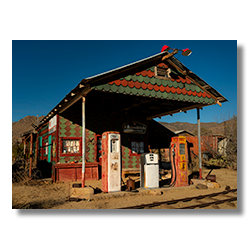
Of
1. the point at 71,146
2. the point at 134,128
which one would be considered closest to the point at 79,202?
the point at 71,146

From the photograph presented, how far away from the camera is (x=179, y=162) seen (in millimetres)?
10469

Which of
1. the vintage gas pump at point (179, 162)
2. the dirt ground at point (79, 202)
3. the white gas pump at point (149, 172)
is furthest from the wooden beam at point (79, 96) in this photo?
the vintage gas pump at point (179, 162)

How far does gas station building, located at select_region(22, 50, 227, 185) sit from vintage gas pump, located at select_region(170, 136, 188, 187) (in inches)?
83.6

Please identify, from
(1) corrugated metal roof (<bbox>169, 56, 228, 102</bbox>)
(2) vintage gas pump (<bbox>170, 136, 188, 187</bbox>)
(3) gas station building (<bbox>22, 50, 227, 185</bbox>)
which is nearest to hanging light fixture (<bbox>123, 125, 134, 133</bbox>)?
(3) gas station building (<bbox>22, 50, 227, 185</bbox>)

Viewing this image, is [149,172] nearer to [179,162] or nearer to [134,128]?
[179,162]

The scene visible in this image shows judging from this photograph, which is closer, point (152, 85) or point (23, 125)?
point (152, 85)

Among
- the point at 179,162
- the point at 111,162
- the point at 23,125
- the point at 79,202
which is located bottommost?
the point at 79,202

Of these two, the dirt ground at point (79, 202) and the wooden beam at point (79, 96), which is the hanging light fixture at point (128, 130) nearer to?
the wooden beam at point (79, 96)

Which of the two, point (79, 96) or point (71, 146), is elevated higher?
point (79, 96)

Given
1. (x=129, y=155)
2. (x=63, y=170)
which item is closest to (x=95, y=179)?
(x=63, y=170)

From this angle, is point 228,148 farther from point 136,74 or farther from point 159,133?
point 136,74

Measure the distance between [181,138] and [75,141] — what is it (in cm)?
611

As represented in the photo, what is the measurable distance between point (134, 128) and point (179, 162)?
4.72 m

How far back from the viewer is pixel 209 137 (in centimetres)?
2155
